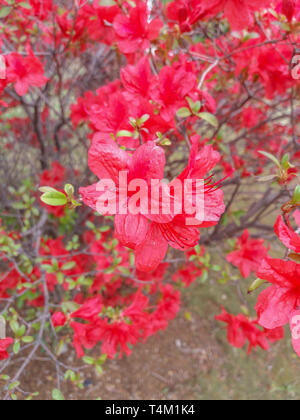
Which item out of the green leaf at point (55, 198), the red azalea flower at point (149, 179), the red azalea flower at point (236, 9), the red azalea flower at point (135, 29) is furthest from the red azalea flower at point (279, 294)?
the red azalea flower at point (135, 29)

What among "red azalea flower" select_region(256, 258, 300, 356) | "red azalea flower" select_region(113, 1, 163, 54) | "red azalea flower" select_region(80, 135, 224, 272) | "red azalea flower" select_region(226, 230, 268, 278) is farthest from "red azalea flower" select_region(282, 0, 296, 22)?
"red azalea flower" select_region(226, 230, 268, 278)

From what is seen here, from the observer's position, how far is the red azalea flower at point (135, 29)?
952 millimetres

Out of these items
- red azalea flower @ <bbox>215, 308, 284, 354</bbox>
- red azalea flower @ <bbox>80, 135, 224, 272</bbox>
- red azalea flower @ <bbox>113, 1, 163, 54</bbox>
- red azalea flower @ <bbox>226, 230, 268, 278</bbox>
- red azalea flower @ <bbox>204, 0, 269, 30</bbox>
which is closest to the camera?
red azalea flower @ <bbox>80, 135, 224, 272</bbox>

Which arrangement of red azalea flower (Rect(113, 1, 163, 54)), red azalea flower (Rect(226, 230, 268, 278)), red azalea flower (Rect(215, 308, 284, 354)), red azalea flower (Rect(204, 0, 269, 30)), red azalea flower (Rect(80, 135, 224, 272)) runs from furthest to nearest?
red azalea flower (Rect(226, 230, 268, 278)) < red azalea flower (Rect(215, 308, 284, 354)) < red azalea flower (Rect(113, 1, 163, 54)) < red azalea flower (Rect(204, 0, 269, 30)) < red azalea flower (Rect(80, 135, 224, 272))

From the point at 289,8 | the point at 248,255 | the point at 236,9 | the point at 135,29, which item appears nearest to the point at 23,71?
the point at 135,29

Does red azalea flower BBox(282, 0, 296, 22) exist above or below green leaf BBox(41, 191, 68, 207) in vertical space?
above

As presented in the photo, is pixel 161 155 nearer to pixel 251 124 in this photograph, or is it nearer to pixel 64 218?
pixel 64 218

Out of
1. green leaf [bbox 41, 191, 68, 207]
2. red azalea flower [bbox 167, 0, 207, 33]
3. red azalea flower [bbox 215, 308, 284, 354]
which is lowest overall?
red azalea flower [bbox 215, 308, 284, 354]

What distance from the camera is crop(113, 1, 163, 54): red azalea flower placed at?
0.95 meters

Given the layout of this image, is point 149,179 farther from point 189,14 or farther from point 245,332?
point 245,332

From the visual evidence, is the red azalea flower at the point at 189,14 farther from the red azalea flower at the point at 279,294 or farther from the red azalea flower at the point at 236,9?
the red azalea flower at the point at 279,294

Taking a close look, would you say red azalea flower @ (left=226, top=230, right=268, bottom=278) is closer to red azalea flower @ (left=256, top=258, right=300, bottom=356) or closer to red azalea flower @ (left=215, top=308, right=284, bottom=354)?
red azalea flower @ (left=215, top=308, right=284, bottom=354)

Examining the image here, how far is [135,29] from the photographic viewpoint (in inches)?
38.4

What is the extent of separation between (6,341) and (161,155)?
66cm
